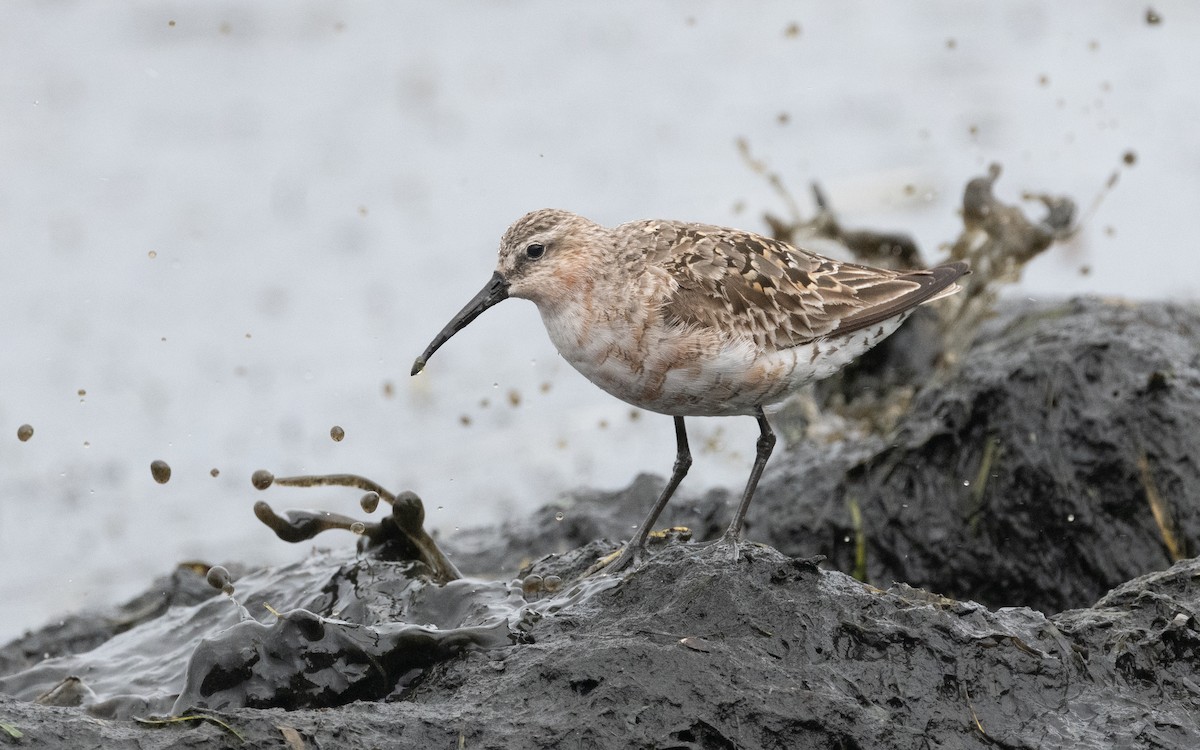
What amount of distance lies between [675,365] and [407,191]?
28.4 feet

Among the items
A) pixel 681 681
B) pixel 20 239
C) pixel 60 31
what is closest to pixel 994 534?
pixel 681 681

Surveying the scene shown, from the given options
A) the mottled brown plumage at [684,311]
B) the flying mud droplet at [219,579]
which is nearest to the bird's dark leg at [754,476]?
the mottled brown plumage at [684,311]

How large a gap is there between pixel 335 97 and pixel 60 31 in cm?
325

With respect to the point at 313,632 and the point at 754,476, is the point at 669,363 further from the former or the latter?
the point at 313,632

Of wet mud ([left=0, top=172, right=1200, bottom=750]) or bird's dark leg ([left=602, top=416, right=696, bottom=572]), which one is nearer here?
wet mud ([left=0, top=172, right=1200, bottom=750])

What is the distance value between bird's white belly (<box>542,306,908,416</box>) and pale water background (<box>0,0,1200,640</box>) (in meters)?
3.29

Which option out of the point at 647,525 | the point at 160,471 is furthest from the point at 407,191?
the point at 647,525

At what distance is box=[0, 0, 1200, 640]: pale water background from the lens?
10719mm

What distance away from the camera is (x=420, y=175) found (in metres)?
13.8

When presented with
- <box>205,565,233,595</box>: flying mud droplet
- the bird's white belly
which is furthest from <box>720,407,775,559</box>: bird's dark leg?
<box>205,565,233,595</box>: flying mud droplet

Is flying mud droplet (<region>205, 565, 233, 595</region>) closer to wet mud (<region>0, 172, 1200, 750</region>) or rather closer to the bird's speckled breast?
wet mud (<region>0, 172, 1200, 750</region>)

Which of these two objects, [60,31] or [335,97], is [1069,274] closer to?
[335,97]

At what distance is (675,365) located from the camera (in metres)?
5.50

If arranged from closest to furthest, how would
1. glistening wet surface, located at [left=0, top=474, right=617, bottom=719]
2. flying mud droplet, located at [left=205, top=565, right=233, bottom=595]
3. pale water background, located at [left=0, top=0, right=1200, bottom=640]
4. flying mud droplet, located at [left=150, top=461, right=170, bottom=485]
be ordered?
glistening wet surface, located at [left=0, top=474, right=617, bottom=719] < flying mud droplet, located at [left=205, top=565, right=233, bottom=595] < flying mud droplet, located at [left=150, top=461, right=170, bottom=485] < pale water background, located at [left=0, top=0, right=1200, bottom=640]
